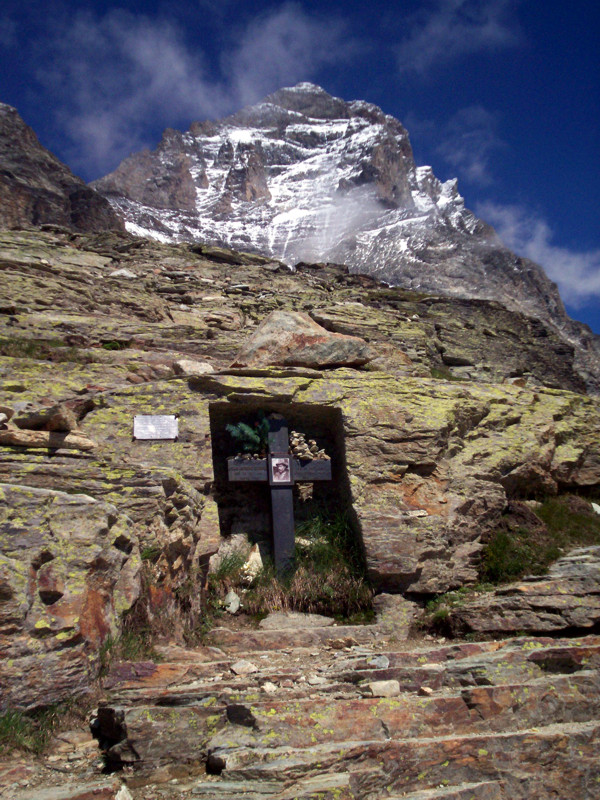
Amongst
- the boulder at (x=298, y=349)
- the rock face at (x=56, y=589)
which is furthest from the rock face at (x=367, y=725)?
the boulder at (x=298, y=349)

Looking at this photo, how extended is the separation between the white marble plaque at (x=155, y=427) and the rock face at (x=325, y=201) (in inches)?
2421

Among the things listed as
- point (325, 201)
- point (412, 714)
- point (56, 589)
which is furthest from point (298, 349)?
point (325, 201)

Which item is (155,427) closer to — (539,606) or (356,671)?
(356,671)

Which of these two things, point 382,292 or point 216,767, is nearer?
point 216,767

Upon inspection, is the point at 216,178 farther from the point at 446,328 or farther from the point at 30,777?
the point at 30,777

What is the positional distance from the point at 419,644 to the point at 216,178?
144 meters

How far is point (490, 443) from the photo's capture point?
9055 millimetres

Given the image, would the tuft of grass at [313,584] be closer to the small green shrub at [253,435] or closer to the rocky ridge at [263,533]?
the rocky ridge at [263,533]

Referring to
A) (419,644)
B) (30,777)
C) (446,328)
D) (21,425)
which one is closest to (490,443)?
(419,644)

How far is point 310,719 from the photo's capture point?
3.82 metres

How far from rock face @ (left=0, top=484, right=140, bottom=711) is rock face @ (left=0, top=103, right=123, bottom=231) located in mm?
36022

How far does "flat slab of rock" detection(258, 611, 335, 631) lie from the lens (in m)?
6.43

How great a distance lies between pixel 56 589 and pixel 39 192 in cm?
4177

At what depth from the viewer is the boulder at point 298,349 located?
31.3ft
